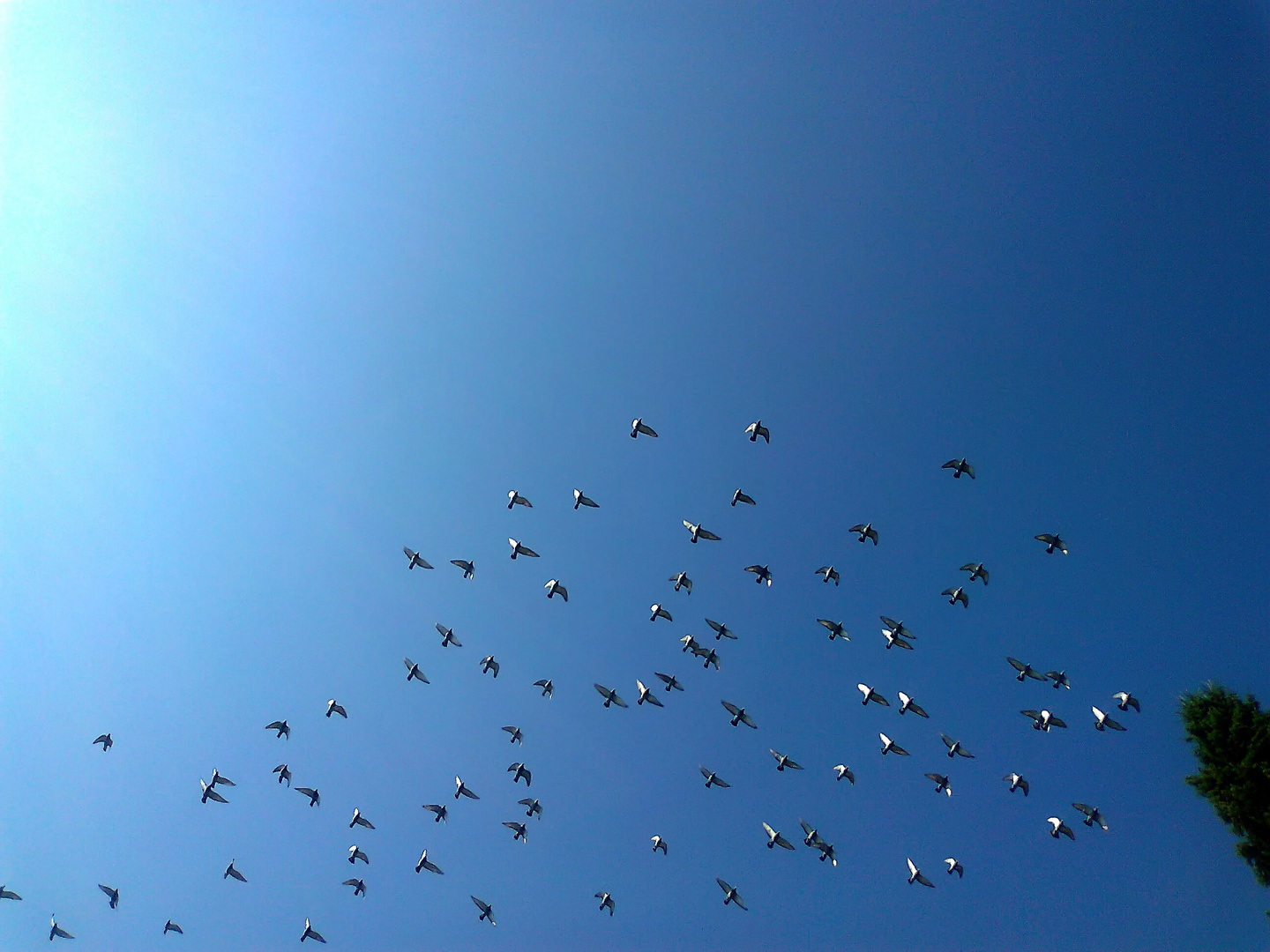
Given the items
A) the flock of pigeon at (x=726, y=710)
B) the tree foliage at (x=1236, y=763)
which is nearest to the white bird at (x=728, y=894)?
the flock of pigeon at (x=726, y=710)

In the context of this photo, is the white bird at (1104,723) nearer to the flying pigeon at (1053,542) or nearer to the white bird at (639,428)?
the flying pigeon at (1053,542)

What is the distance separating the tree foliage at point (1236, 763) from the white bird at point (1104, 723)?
3491 millimetres

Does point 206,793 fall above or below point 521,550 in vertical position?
below

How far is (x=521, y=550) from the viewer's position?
4250cm

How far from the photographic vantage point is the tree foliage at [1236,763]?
34.1m

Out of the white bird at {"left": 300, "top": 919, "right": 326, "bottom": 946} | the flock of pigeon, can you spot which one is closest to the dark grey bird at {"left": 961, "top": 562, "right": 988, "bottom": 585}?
the flock of pigeon

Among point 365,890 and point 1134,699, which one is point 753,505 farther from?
point 365,890

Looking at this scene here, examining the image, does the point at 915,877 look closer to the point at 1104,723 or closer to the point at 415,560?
the point at 1104,723

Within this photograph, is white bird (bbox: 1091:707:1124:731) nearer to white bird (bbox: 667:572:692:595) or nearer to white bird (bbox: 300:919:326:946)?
white bird (bbox: 667:572:692:595)

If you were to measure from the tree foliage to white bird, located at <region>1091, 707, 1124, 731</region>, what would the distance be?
11.5ft

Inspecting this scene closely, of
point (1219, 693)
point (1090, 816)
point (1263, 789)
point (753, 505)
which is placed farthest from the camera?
point (753, 505)

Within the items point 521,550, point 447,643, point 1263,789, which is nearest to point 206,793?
point 447,643

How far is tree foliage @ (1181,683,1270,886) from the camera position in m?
34.1

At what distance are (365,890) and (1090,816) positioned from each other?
3979 cm
